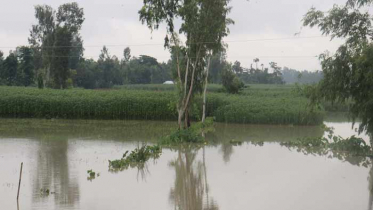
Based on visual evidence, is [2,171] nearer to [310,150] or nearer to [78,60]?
[310,150]

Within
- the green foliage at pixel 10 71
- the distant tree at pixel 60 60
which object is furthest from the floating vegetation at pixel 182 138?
the green foliage at pixel 10 71

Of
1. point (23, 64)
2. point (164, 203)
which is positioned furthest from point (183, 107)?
point (23, 64)

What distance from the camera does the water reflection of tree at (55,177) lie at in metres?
10.2

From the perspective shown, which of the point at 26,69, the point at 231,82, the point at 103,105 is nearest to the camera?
the point at 103,105

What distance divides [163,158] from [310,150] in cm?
590

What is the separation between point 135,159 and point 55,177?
3.18m

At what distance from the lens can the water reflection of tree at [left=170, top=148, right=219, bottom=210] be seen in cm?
1000

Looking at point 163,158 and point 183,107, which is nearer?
point 163,158

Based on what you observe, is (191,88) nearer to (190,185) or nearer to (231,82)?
(190,185)

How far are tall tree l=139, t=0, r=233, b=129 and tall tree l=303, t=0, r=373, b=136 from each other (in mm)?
5307

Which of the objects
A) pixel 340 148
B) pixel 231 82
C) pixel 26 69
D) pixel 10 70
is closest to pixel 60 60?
pixel 26 69

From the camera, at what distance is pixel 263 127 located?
27.3m

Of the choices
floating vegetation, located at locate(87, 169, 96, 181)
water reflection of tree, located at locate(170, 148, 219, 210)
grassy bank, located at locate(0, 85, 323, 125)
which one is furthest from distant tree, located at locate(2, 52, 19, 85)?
floating vegetation, located at locate(87, 169, 96, 181)

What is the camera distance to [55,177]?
12.3 m
